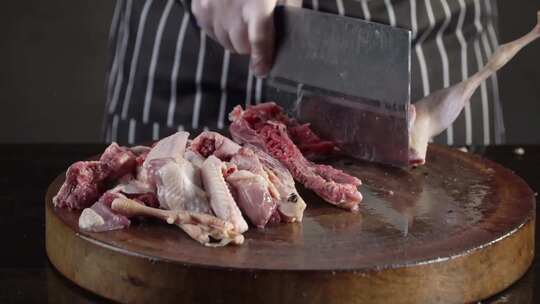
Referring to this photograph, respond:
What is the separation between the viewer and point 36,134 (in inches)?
186

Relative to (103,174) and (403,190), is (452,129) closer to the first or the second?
(403,190)

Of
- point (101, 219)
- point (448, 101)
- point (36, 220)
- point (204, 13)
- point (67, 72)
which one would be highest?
point (204, 13)

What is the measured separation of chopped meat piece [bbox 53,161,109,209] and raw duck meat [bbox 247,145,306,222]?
0.31m

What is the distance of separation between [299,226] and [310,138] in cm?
52

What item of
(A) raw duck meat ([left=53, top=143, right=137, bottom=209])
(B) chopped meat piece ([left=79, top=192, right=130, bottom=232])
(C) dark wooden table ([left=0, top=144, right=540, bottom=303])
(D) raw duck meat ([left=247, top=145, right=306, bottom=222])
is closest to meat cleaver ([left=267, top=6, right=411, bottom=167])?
(D) raw duck meat ([left=247, top=145, right=306, bottom=222])

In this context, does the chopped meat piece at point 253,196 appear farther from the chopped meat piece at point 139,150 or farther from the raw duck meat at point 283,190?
the chopped meat piece at point 139,150

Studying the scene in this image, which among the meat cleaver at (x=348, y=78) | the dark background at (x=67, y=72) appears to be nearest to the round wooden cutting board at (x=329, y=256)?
the meat cleaver at (x=348, y=78)

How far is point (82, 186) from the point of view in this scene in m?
2.01

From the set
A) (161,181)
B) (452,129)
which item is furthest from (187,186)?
(452,129)

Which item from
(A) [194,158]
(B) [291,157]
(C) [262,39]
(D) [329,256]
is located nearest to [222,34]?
(C) [262,39]

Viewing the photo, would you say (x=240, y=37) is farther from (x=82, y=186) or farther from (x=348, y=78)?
(x=82, y=186)

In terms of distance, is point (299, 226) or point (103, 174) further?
point (103, 174)

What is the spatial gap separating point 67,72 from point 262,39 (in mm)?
2404

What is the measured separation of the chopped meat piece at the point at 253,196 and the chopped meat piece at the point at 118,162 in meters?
0.22
